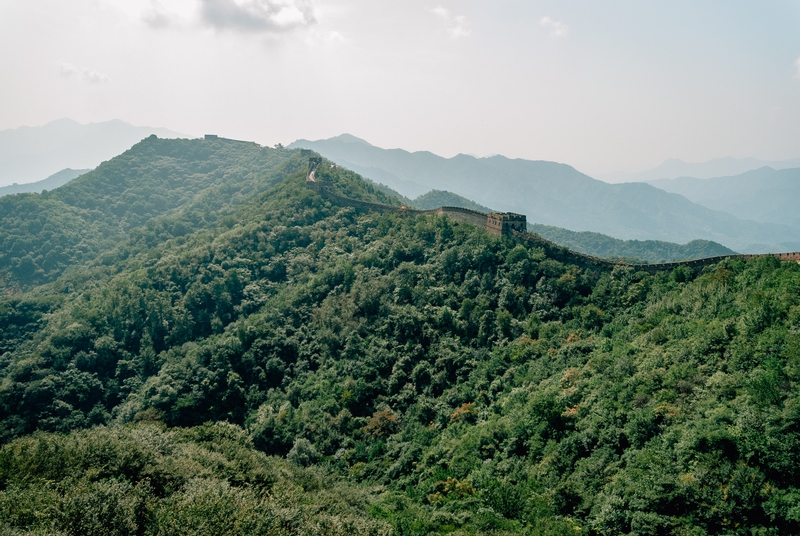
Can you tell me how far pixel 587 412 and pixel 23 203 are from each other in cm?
11116

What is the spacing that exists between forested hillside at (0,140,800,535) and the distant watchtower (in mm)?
1427

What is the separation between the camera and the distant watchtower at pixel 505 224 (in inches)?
1935

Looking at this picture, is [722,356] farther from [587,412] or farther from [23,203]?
[23,203]

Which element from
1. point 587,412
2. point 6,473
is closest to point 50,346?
point 6,473

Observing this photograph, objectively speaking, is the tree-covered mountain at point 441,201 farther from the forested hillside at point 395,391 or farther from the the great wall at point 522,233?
the forested hillside at point 395,391

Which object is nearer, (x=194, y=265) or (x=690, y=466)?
(x=690, y=466)

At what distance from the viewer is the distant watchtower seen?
49.2m

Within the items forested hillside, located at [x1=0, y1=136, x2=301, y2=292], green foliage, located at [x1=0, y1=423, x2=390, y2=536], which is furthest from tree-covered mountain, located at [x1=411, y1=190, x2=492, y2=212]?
green foliage, located at [x1=0, y1=423, x2=390, y2=536]

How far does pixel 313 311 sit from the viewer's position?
52.6 m

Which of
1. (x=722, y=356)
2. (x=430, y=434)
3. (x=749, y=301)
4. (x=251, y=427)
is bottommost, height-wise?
(x=251, y=427)

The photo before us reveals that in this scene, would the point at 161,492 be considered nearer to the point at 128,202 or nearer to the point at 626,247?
the point at 128,202

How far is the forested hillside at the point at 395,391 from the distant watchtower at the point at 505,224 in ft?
4.68

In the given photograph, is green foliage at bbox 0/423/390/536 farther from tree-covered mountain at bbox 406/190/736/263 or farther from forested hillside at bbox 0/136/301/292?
tree-covered mountain at bbox 406/190/736/263

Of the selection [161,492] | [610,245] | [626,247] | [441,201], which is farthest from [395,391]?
[626,247]
